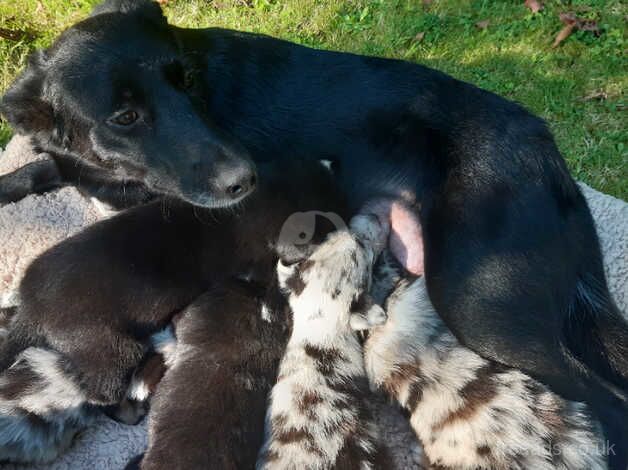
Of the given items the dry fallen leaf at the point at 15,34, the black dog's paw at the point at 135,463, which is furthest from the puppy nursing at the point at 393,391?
the dry fallen leaf at the point at 15,34

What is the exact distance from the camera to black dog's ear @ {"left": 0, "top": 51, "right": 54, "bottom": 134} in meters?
2.46

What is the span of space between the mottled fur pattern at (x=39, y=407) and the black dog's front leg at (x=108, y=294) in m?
0.04

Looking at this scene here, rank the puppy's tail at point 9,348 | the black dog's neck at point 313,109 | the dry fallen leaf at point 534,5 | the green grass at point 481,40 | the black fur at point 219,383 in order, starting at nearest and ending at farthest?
the black fur at point 219,383 → the puppy's tail at point 9,348 → the black dog's neck at point 313,109 → the green grass at point 481,40 → the dry fallen leaf at point 534,5

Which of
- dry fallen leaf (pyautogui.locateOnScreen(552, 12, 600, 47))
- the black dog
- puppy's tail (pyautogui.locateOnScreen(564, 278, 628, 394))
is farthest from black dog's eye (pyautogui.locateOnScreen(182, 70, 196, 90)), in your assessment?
dry fallen leaf (pyautogui.locateOnScreen(552, 12, 600, 47))

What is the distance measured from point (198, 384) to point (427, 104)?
1.39 metres

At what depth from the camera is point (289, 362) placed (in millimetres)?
2354

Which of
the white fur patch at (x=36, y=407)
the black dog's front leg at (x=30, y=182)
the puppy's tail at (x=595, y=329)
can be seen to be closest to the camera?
the white fur patch at (x=36, y=407)

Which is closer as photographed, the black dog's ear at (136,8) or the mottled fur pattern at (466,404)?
the mottled fur pattern at (466,404)

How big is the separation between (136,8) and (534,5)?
124 inches

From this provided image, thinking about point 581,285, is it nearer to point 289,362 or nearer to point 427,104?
point 427,104

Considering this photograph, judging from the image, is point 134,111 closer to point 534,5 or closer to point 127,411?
point 127,411

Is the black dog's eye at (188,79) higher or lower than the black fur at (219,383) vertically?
higher

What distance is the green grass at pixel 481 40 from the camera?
3.98 metres

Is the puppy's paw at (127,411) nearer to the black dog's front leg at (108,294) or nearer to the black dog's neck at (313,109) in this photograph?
the black dog's front leg at (108,294)
